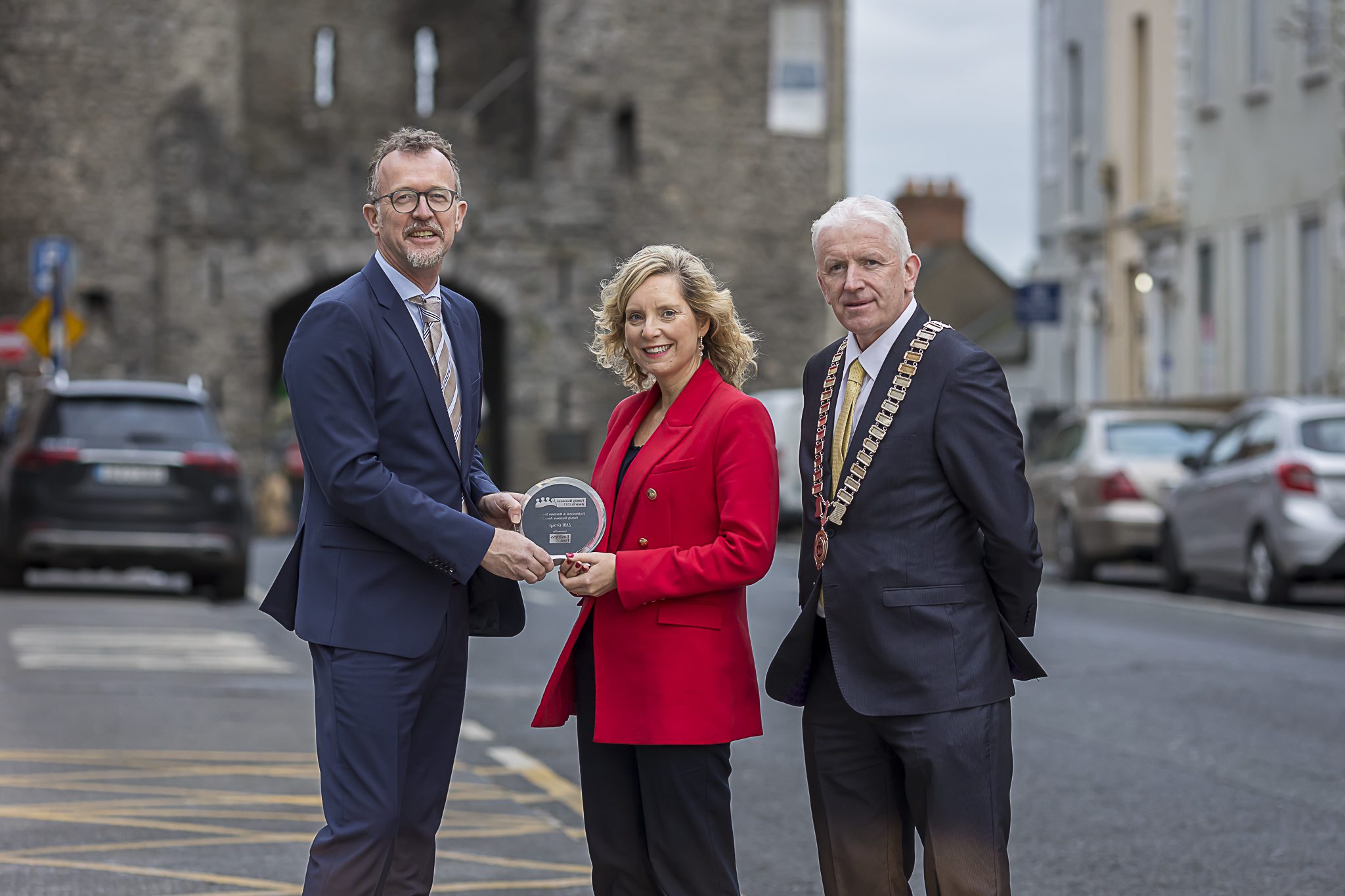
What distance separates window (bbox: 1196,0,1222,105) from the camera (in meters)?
30.7

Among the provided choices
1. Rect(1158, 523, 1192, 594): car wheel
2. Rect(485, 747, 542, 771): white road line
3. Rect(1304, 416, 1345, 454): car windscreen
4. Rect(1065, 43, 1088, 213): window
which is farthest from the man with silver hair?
Rect(1065, 43, 1088, 213): window

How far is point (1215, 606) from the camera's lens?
16984 millimetres

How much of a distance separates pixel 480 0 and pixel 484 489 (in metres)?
43.0

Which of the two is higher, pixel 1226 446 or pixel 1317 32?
pixel 1317 32

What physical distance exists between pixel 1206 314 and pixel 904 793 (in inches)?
1098

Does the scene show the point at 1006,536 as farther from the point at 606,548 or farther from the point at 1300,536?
the point at 1300,536

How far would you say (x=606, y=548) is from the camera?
15.4ft

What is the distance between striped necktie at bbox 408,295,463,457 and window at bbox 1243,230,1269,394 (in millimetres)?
25450

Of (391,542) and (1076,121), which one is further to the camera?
(1076,121)

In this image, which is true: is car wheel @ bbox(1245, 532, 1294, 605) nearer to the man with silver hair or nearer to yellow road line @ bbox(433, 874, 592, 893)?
yellow road line @ bbox(433, 874, 592, 893)

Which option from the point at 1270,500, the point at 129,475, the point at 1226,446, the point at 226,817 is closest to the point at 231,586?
the point at 129,475

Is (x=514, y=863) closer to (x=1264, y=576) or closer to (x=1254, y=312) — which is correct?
(x=1264, y=576)

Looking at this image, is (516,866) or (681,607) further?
(516,866)

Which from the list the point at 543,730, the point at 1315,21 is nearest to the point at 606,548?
the point at 543,730
